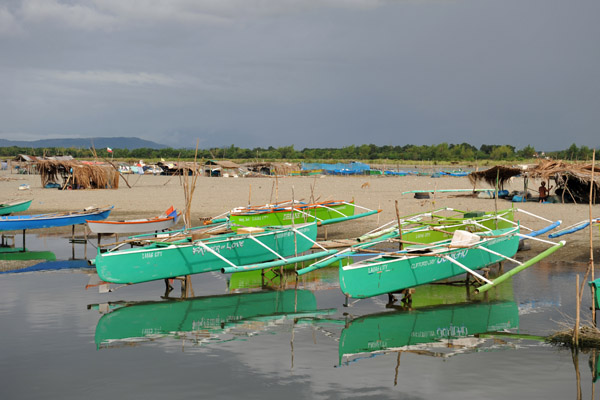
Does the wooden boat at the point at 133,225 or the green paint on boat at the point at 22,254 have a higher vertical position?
the wooden boat at the point at 133,225

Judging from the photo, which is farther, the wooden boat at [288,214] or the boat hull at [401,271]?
the wooden boat at [288,214]

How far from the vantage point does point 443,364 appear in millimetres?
8297

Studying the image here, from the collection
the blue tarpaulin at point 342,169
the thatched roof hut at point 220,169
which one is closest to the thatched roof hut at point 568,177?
the thatched roof hut at point 220,169

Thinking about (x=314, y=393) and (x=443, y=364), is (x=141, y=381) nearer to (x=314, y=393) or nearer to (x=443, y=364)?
(x=314, y=393)

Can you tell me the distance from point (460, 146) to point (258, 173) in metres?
62.6

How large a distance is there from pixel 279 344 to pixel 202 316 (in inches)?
86.2

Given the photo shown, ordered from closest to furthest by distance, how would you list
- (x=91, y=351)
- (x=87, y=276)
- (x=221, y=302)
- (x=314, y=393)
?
(x=314, y=393), (x=91, y=351), (x=221, y=302), (x=87, y=276)

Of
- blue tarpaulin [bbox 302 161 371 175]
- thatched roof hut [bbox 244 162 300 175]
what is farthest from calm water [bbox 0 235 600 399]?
blue tarpaulin [bbox 302 161 371 175]

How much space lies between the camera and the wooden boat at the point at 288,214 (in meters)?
17.7

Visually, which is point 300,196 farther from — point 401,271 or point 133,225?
point 401,271

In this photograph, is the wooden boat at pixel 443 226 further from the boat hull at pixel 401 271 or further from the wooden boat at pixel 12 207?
the wooden boat at pixel 12 207

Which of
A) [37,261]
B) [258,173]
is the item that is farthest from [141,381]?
[258,173]

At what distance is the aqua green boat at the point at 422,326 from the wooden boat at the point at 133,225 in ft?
30.7

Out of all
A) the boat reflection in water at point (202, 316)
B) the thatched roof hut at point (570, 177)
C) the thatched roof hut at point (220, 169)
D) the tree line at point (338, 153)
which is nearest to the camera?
the boat reflection in water at point (202, 316)
